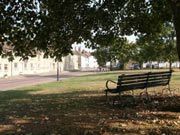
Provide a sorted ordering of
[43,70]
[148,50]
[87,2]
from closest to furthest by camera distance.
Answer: [87,2] < [148,50] < [43,70]

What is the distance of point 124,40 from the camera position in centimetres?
1727

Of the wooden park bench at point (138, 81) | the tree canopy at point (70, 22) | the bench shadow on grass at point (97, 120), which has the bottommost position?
the bench shadow on grass at point (97, 120)

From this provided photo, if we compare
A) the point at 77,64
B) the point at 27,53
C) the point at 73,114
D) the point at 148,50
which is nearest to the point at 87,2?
the point at 27,53

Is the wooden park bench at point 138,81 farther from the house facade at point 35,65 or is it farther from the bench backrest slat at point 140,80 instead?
the house facade at point 35,65

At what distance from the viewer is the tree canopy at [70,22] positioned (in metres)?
10.4

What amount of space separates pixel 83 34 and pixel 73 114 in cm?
475

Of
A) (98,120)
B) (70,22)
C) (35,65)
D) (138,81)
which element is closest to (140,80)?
(138,81)

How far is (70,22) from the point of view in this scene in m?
12.7

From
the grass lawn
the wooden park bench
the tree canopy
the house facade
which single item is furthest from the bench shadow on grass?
→ the house facade

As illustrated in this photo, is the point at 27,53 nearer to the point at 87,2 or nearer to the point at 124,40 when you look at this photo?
the point at 87,2

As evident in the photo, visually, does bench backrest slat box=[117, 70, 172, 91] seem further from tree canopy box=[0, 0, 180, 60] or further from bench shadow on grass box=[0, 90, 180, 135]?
→ tree canopy box=[0, 0, 180, 60]

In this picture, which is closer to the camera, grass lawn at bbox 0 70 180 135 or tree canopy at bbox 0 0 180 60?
grass lawn at bbox 0 70 180 135

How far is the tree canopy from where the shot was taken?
1038 cm

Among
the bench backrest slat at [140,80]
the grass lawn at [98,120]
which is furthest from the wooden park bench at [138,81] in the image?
the grass lawn at [98,120]
